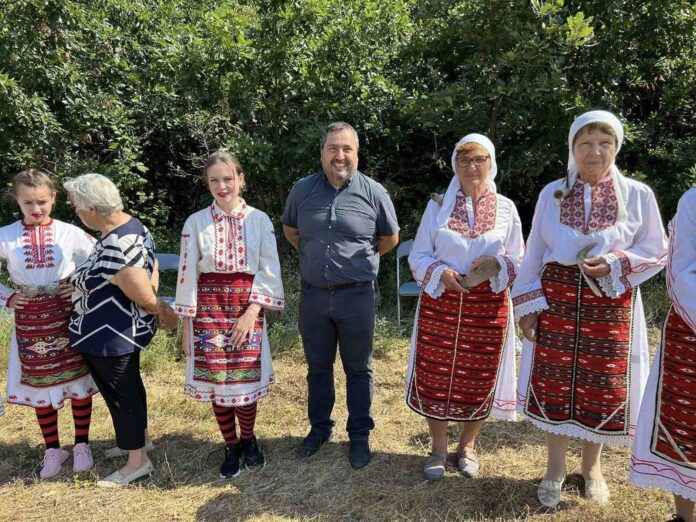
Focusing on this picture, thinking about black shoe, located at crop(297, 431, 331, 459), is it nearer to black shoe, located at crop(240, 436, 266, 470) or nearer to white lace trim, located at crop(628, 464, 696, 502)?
black shoe, located at crop(240, 436, 266, 470)

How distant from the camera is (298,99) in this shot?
19.5ft

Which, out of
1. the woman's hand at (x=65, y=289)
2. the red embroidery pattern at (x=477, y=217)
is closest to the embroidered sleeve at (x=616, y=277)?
the red embroidery pattern at (x=477, y=217)

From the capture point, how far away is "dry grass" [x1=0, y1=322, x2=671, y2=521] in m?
2.83

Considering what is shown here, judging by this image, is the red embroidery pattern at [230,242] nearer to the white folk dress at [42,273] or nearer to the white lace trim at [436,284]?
the white folk dress at [42,273]

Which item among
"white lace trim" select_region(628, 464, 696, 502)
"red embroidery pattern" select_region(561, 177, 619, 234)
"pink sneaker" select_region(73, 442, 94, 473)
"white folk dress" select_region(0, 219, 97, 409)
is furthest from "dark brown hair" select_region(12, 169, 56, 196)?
"white lace trim" select_region(628, 464, 696, 502)

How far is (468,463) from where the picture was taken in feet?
10.2

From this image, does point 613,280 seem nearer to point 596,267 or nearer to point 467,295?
point 596,267

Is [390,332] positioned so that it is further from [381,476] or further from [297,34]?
[297,34]

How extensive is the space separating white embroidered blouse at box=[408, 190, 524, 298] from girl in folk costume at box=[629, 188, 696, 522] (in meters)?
0.75

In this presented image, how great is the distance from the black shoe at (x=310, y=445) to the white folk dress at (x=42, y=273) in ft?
4.34

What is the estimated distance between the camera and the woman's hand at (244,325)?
3.02 m

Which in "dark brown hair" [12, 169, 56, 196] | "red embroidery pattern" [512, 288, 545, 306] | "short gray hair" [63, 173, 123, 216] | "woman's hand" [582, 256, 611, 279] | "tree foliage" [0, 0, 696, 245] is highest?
"tree foliage" [0, 0, 696, 245]

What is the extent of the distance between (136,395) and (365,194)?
1.70 m

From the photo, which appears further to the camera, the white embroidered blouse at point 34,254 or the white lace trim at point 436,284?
the white embroidered blouse at point 34,254
